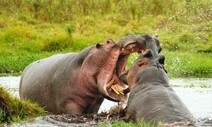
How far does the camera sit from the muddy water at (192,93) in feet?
30.3

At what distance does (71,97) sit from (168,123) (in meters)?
2.44

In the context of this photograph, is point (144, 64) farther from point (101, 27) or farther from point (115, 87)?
point (101, 27)

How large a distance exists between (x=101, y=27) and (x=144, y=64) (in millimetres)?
15978

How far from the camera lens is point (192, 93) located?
11.9 metres

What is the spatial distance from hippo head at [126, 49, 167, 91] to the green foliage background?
9274mm

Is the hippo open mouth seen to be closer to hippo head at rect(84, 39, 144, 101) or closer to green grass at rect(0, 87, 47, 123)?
hippo head at rect(84, 39, 144, 101)

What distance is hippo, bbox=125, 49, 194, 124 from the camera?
5.86m

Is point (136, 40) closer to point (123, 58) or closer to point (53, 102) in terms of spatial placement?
point (123, 58)

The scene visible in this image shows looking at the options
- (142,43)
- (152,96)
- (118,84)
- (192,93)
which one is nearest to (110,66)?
(118,84)

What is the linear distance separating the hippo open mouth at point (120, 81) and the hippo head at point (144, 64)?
34 cm

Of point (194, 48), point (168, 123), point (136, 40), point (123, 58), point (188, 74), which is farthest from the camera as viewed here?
point (194, 48)

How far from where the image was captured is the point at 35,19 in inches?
941

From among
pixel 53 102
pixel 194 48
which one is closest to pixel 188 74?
pixel 194 48

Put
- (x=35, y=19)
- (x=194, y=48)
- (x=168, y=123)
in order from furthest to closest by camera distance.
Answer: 1. (x=35, y=19)
2. (x=194, y=48)
3. (x=168, y=123)
